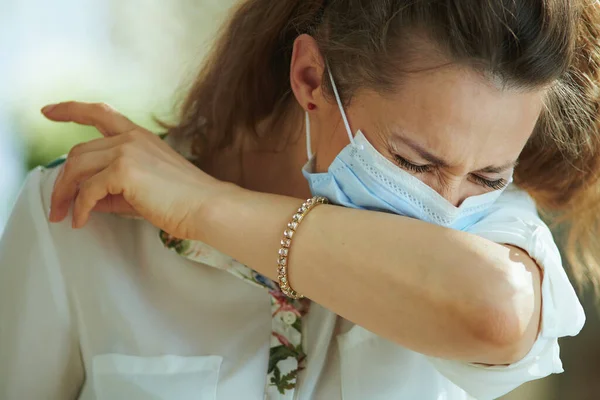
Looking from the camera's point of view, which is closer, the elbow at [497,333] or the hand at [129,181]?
the elbow at [497,333]

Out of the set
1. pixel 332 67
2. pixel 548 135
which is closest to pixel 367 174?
pixel 332 67

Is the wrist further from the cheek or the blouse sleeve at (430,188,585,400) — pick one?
the blouse sleeve at (430,188,585,400)

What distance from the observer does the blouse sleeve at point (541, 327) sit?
37.9 inches

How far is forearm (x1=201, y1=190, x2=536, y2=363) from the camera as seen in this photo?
2.85ft

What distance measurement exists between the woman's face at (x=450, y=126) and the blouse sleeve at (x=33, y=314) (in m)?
0.53

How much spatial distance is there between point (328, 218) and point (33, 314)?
1.77 feet

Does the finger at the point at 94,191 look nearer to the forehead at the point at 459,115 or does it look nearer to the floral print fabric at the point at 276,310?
the floral print fabric at the point at 276,310

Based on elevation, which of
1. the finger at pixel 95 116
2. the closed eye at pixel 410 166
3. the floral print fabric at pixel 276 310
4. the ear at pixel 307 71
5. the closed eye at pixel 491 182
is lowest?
the floral print fabric at pixel 276 310

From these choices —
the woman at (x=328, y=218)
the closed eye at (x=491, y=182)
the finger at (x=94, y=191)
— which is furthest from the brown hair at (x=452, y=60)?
the finger at (x=94, y=191)

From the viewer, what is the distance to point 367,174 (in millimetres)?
1033

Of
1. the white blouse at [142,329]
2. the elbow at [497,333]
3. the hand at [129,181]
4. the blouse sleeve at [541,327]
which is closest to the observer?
the elbow at [497,333]

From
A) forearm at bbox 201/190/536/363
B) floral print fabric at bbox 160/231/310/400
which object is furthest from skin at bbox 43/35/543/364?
floral print fabric at bbox 160/231/310/400

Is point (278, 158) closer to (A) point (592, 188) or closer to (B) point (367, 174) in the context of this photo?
(B) point (367, 174)

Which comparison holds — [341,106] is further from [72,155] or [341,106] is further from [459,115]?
[72,155]
